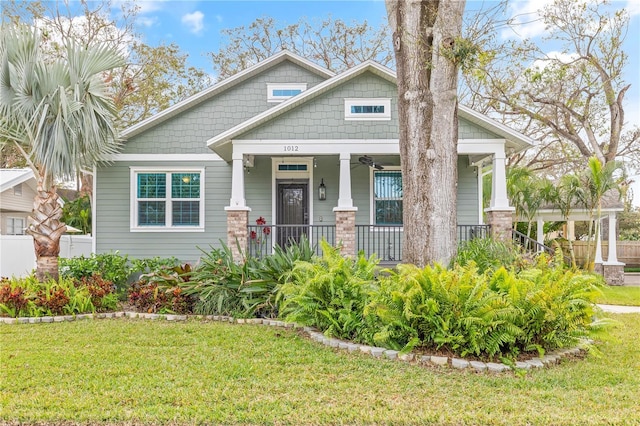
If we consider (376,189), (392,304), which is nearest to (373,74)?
(376,189)

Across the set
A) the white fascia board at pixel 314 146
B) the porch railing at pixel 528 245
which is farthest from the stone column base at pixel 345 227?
the porch railing at pixel 528 245

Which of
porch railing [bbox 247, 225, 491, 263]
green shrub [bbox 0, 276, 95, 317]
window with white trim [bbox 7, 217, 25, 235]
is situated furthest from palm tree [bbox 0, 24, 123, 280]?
window with white trim [bbox 7, 217, 25, 235]

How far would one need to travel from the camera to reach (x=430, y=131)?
21.3 ft

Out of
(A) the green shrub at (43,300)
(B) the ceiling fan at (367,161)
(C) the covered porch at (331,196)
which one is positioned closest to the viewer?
(A) the green shrub at (43,300)

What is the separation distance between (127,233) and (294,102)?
5.90 meters

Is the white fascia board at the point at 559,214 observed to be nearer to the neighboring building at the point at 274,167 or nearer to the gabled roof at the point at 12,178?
the neighboring building at the point at 274,167

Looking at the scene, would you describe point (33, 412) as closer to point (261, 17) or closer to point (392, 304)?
point (392, 304)

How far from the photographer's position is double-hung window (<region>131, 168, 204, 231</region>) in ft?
38.1

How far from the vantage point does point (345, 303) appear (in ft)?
18.7

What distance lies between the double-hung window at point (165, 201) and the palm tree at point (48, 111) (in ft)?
8.54

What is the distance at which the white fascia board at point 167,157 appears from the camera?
1156 cm

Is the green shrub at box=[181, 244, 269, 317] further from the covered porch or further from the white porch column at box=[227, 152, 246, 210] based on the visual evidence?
the covered porch

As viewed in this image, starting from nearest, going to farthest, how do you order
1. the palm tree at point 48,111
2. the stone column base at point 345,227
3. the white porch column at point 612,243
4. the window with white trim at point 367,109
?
the palm tree at point 48,111
the stone column base at point 345,227
the window with white trim at point 367,109
the white porch column at point 612,243

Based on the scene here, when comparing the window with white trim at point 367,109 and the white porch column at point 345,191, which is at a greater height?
the window with white trim at point 367,109
